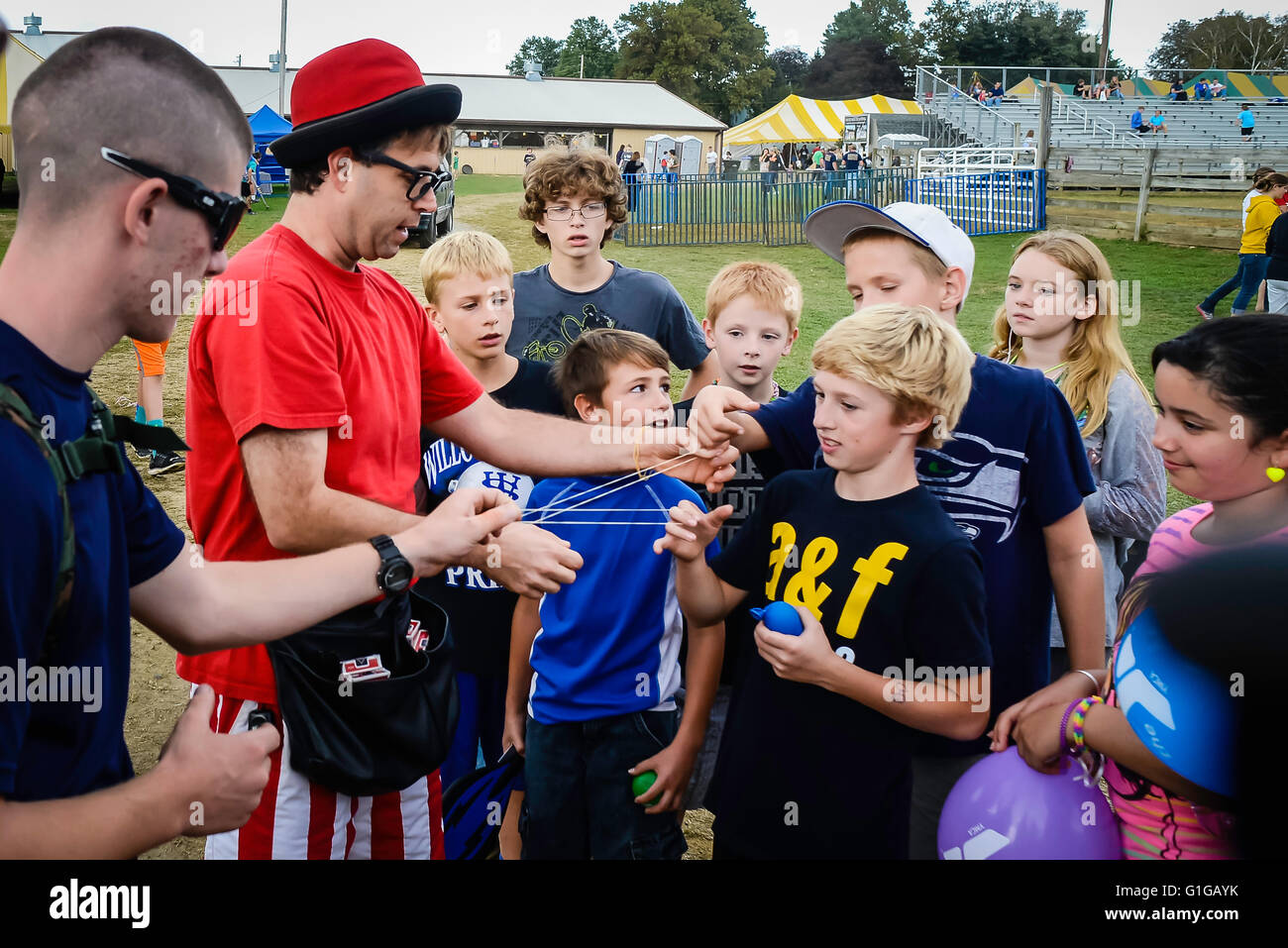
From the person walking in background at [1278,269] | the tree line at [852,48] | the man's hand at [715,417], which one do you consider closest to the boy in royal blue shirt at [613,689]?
the man's hand at [715,417]

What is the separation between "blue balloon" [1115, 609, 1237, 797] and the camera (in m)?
1.63

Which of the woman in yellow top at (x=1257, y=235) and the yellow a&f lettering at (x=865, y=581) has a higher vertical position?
the woman in yellow top at (x=1257, y=235)

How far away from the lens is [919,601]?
256 cm

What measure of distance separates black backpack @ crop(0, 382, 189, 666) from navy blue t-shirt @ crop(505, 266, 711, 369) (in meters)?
3.08

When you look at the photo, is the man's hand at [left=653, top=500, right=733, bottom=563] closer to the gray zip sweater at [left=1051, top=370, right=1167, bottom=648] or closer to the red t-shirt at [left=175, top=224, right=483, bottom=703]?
the red t-shirt at [left=175, top=224, right=483, bottom=703]

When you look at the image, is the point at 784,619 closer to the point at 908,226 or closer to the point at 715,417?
the point at 715,417

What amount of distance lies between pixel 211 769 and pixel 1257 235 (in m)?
15.8

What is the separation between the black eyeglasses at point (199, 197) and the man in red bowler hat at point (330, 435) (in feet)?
1.65

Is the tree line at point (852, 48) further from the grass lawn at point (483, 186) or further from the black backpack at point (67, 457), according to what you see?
the black backpack at point (67, 457)

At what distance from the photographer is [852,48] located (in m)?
91.4

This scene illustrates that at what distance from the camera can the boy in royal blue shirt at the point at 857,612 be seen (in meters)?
2.56

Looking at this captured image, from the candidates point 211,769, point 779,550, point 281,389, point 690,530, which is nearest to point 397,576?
point 281,389

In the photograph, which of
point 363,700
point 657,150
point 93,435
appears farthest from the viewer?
point 657,150
